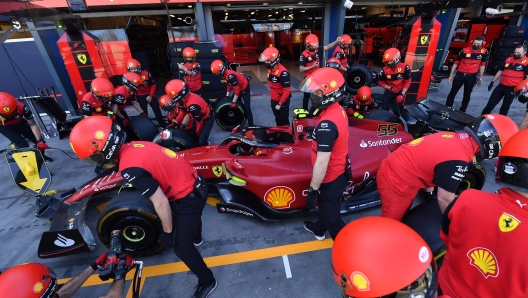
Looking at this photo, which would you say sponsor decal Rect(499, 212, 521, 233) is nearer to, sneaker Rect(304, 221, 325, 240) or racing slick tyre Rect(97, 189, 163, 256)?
sneaker Rect(304, 221, 325, 240)

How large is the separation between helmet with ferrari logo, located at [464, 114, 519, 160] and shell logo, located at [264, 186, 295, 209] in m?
2.01

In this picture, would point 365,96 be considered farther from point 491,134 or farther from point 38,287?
point 38,287

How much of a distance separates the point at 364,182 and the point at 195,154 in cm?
251

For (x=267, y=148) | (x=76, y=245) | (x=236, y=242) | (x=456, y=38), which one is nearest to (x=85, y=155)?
(x=76, y=245)

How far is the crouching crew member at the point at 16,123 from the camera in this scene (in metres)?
4.90

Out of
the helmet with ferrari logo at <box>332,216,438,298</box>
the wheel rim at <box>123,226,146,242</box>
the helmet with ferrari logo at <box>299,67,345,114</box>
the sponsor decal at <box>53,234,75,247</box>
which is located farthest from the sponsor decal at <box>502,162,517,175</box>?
the sponsor decal at <box>53,234,75,247</box>

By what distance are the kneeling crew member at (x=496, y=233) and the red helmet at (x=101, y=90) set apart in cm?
555

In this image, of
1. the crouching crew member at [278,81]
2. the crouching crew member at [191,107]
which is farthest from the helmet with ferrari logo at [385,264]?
the crouching crew member at [278,81]

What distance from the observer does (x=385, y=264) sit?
45.1 inches

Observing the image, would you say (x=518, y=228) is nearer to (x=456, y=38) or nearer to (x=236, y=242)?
(x=236, y=242)

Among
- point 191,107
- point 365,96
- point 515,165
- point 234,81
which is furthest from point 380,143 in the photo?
point 234,81

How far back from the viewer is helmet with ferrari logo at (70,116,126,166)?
210 cm

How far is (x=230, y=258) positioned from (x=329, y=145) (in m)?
1.91

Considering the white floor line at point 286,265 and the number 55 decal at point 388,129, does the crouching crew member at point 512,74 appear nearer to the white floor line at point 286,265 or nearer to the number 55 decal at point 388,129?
the number 55 decal at point 388,129
